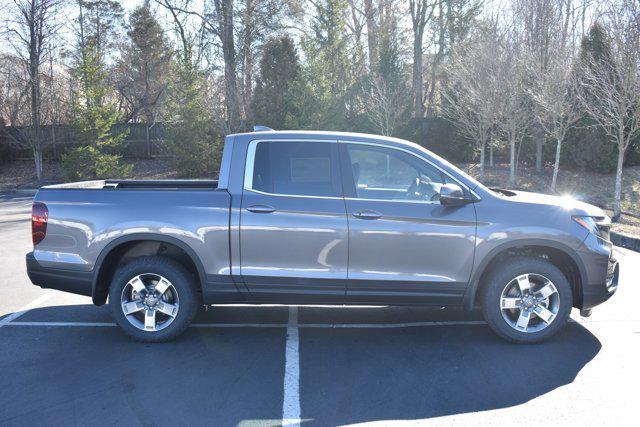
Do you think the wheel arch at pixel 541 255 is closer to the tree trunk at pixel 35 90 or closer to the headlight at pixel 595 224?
the headlight at pixel 595 224

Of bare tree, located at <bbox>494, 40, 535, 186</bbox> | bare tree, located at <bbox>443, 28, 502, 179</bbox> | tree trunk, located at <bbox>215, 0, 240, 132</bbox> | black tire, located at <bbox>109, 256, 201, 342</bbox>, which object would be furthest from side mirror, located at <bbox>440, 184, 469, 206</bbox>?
tree trunk, located at <bbox>215, 0, 240, 132</bbox>

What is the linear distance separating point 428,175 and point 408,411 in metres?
2.08

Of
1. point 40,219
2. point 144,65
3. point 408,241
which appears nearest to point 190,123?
point 144,65

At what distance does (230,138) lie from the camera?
4977 mm

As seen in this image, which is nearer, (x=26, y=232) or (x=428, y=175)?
(x=428, y=175)

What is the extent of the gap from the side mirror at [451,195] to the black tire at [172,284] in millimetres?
2368

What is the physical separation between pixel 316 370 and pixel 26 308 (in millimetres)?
3651

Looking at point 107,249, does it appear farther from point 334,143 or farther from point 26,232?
point 26,232

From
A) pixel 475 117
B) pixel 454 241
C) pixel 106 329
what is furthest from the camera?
pixel 475 117

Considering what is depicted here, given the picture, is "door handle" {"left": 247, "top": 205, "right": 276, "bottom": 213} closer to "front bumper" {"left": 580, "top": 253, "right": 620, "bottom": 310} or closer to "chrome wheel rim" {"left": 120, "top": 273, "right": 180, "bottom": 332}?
"chrome wheel rim" {"left": 120, "top": 273, "right": 180, "bottom": 332}

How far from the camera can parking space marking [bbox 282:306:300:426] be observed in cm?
361

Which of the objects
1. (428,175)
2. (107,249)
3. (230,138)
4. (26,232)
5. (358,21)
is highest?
(358,21)

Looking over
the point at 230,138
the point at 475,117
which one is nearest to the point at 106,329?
the point at 230,138

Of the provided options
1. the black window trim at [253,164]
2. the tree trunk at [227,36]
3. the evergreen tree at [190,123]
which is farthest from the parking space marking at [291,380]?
the tree trunk at [227,36]
